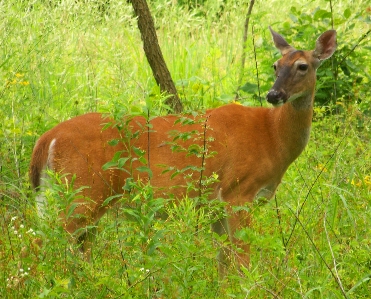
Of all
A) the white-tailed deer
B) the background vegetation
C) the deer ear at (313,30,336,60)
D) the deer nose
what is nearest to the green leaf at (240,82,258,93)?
the background vegetation

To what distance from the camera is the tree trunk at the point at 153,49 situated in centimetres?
595

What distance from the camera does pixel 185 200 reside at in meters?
3.59

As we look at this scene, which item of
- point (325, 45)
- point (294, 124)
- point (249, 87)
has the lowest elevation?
point (249, 87)

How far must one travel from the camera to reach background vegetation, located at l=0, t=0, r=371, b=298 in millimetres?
2916

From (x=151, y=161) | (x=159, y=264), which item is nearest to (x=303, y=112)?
(x=151, y=161)

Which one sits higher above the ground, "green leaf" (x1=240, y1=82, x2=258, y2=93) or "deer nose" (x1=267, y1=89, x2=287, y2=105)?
"deer nose" (x1=267, y1=89, x2=287, y2=105)

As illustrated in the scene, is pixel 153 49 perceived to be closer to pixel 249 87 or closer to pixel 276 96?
pixel 249 87

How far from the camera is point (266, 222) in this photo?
367cm

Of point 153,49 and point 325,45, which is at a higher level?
point 325,45

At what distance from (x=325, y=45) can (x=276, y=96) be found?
0.73m

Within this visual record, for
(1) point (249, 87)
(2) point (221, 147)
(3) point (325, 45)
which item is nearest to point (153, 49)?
(1) point (249, 87)

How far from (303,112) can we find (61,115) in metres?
2.05

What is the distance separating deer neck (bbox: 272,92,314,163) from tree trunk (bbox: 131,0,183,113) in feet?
4.10

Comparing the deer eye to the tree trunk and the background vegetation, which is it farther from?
the tree trunk
